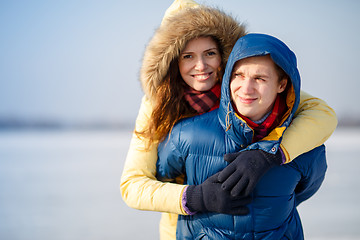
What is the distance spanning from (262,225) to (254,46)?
2.17ft

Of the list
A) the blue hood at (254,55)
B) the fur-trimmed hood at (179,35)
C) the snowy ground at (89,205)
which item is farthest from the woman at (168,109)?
the snowy ground at (89,205)

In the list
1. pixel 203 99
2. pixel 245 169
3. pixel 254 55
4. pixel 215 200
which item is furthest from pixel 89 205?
pixel 254 55

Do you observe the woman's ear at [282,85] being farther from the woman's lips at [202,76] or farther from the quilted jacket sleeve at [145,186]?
the quilted jacket sleeve at [145,186]

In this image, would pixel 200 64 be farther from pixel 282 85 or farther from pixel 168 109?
pixel 282 85

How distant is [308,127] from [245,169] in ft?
1.14

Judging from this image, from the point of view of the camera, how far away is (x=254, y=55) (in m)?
1.31

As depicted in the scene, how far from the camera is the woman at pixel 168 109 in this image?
1.46 metres

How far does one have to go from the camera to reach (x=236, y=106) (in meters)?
1.40

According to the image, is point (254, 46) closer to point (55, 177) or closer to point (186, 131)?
point (186, 131)

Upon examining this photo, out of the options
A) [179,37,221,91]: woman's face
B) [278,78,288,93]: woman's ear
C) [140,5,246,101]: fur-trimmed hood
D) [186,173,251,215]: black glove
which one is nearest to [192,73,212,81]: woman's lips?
[179,37,221,91]: woman's face

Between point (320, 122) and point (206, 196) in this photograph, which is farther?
point (320, 122)

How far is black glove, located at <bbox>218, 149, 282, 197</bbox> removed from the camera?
4.26 ft

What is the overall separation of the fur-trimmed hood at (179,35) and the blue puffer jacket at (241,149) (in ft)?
0.89

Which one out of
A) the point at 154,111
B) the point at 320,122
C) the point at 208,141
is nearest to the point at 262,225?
the point at 208,141
